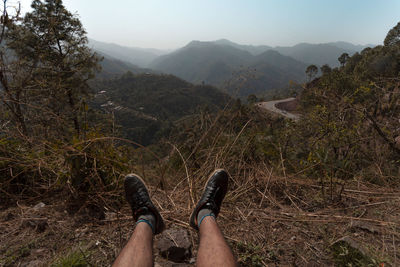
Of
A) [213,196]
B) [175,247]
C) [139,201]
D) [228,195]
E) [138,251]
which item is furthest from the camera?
[228,195]

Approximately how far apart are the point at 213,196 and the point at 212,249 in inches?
23.3

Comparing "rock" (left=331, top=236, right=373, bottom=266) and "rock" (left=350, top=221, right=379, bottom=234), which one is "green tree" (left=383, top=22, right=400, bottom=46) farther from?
"rock" (left=331, top=236, right=373, bottom=266)

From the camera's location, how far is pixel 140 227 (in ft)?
5.26

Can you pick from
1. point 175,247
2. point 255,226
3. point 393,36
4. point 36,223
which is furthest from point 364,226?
point 393,36

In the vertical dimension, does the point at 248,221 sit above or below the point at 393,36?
below

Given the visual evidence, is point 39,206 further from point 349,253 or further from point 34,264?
point 349,253

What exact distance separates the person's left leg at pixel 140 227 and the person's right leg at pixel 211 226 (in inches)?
14.3

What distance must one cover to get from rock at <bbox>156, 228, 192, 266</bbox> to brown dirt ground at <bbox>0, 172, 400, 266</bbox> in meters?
0.09

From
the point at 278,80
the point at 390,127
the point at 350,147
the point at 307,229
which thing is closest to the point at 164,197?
the point at 307,229

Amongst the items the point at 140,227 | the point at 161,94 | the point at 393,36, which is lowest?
the point at 161,94

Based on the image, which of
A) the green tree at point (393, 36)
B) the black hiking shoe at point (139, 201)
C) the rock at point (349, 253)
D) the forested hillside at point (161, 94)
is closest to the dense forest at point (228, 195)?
the rock at point (349, 253)

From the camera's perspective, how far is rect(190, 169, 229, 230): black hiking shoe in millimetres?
1785

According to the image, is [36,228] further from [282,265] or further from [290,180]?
[290,180]

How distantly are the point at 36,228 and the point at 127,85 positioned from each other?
2963 inches
